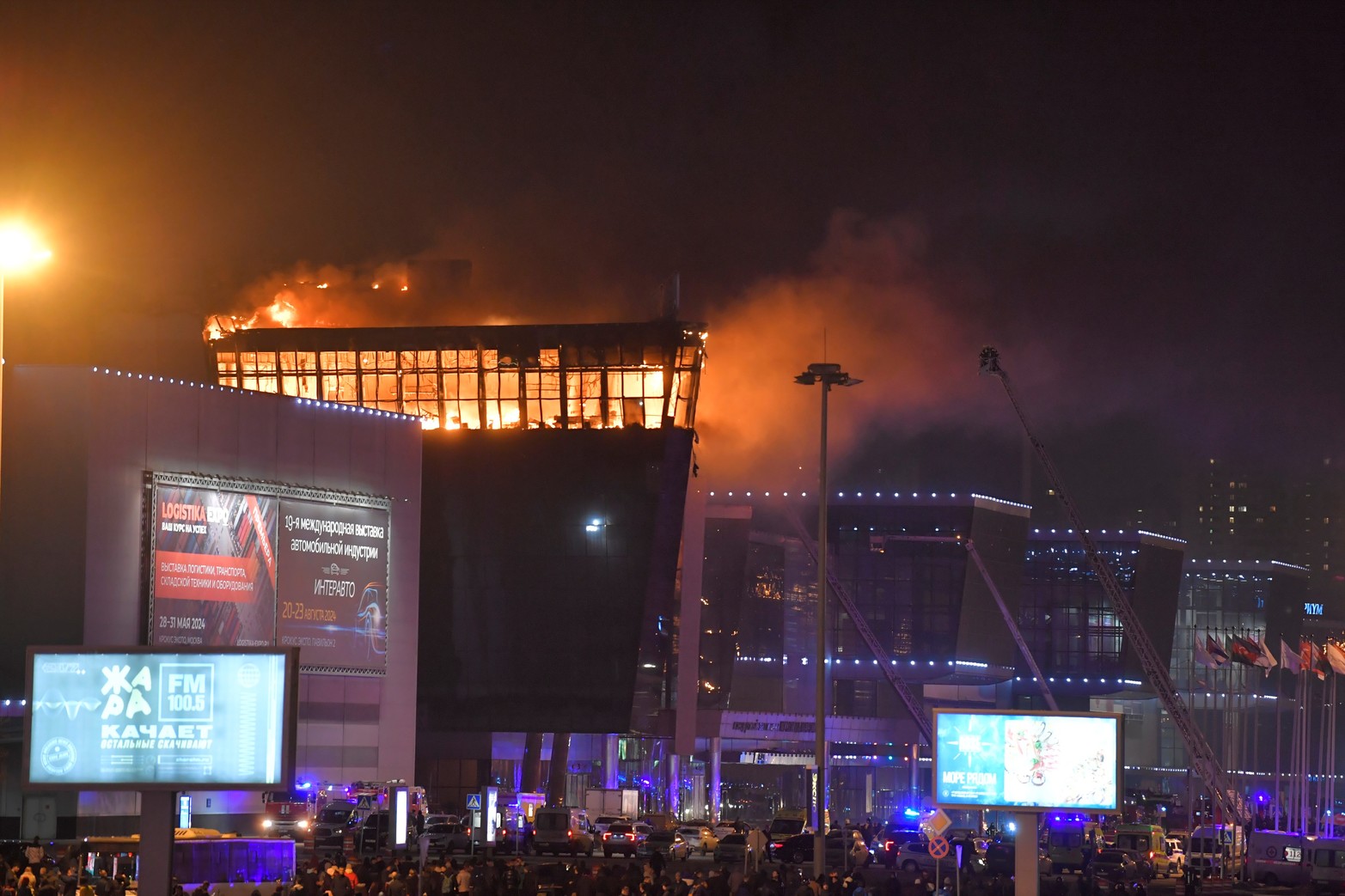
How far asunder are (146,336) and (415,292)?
1539 centimetres

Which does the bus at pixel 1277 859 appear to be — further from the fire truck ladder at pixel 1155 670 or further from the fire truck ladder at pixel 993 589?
the fire truck ladder at pixel 993 589

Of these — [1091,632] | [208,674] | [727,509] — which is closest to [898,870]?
[208,674]

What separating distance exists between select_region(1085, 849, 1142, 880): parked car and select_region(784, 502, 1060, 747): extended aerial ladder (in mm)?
77556

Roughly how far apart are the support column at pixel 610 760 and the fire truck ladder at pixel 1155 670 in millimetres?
35276

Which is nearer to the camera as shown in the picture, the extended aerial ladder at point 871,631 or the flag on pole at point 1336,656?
the flag on pole at point 1336,656

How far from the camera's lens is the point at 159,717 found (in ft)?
87.6

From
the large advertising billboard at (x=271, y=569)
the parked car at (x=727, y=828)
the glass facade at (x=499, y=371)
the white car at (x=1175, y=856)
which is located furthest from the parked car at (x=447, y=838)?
the glass facade at (x=499, y=371)

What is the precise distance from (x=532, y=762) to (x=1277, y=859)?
4149 cm

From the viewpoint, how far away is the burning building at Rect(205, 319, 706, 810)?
85562 millimetres

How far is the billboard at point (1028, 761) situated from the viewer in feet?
119

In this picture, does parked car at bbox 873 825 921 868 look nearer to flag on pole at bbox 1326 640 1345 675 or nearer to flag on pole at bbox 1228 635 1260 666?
flag on pole at bbox 1228 635 1260 666

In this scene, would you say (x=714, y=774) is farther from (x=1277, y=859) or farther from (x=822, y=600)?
(x=822, y=600)

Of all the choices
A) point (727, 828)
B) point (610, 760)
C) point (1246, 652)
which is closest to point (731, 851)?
point (727, 828)

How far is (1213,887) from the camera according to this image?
191ft
